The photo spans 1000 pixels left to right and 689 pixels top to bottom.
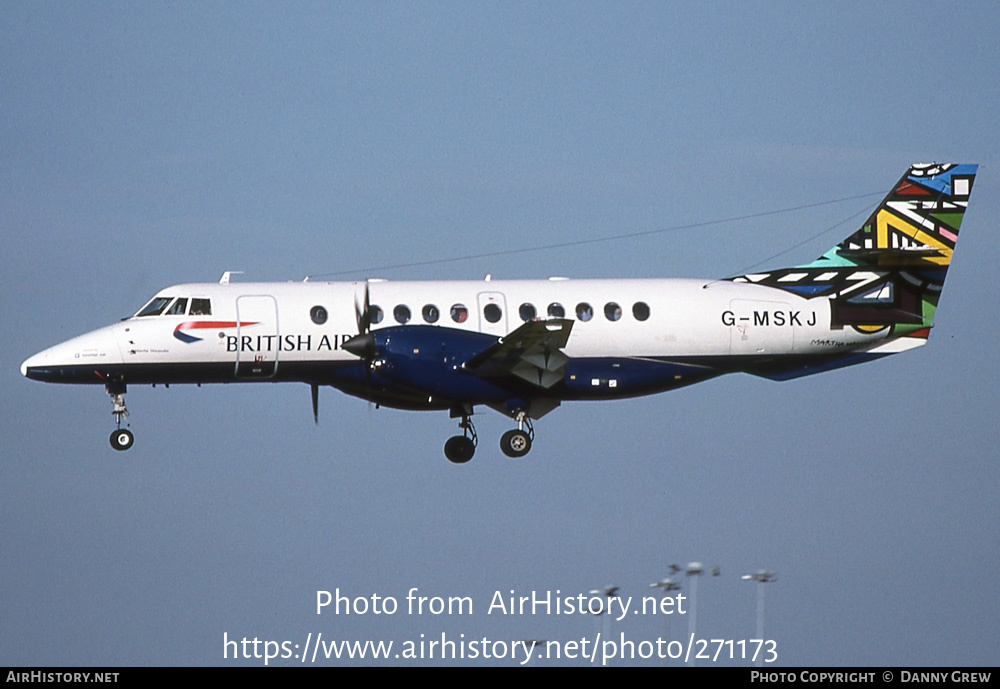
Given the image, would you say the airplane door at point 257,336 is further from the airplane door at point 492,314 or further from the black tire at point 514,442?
the black tire at point 514,442

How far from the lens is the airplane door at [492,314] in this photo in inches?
1596

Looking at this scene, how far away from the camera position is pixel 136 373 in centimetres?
4069

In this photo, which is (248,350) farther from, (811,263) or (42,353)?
(811,263)

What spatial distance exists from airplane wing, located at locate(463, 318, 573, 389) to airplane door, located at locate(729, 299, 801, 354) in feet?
12.7

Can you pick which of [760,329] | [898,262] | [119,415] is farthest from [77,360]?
[898,262]

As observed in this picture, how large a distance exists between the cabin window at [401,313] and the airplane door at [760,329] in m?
6.94

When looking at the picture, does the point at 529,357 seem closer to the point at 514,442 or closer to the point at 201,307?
the point at 514,442

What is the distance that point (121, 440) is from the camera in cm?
4078

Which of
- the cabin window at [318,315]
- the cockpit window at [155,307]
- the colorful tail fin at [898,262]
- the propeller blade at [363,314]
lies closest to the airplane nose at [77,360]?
the cockpit window at [155,307]

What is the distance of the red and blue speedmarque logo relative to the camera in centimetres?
4047
